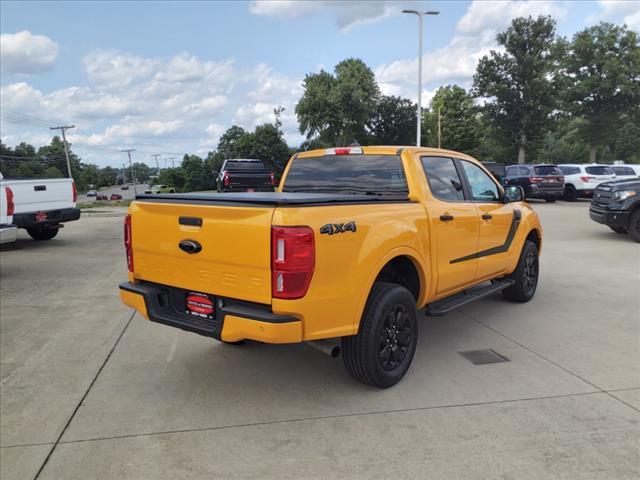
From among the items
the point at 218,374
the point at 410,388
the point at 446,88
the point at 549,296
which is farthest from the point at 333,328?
the point at 446,88

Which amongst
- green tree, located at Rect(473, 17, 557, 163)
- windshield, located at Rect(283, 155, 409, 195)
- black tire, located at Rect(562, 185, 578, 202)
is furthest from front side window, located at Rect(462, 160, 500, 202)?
green tree, located at Rect(473, 17, 557, 163)

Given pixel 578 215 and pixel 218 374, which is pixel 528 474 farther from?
pixel 578 215

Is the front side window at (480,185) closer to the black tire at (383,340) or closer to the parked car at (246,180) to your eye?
the black tire at (383,340)

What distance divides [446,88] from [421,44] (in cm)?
3597

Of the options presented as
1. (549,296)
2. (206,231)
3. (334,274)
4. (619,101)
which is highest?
(619,101)

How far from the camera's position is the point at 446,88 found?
6053cm

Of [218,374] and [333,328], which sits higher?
[333,328]

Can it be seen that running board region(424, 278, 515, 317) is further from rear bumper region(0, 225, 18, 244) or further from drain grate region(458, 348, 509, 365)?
rear bumper region(0, 225, 18, 244)

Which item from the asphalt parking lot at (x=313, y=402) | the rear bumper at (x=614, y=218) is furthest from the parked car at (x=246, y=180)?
the asphalt parking lot at (x=313, y=402)

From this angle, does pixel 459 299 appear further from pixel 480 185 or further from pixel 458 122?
pixel 458 122

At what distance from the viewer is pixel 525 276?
580 centimetres

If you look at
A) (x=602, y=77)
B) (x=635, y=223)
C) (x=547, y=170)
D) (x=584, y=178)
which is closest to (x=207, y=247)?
(x=635, y=223)

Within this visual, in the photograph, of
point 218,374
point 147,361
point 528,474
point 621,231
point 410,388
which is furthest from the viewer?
point 621,231

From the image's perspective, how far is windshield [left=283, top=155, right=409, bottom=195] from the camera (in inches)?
167
